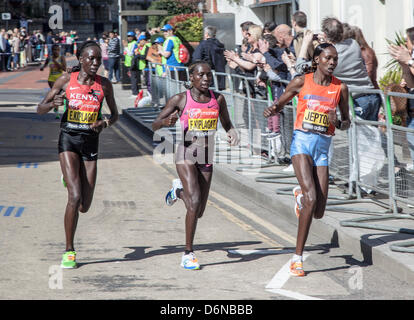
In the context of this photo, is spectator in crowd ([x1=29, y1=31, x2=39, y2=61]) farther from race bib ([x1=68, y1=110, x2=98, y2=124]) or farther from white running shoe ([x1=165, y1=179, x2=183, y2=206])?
race bib ([x1=68, y1=110, x2=98, y2=124])

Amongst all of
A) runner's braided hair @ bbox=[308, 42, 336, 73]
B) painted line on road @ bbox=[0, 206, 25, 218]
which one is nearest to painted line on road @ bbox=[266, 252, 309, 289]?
runner's braided hair @ bbox=[308, 42, 336, 73]

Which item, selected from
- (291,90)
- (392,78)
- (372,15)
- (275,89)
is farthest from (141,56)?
(291,90)

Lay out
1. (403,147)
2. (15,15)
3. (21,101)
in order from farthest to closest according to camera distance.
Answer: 1. (15,15)
2. (21,101)
3. (403,147)

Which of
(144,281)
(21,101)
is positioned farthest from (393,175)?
(21,101)

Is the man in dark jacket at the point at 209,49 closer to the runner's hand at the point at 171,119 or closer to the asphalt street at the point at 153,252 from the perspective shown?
the asphalt street at the point at 153,252

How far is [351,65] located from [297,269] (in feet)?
12.4

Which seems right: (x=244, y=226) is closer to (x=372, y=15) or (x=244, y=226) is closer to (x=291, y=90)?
(x=291, y=90)

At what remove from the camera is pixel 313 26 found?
22.4 m

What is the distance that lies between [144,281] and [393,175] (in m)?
3.24

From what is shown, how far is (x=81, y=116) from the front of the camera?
751 centimetres

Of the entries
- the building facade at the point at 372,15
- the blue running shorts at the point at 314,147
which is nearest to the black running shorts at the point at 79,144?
the blue running shorts at the point at 314,147

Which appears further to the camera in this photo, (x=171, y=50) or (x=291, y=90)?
(x=171, y=50)

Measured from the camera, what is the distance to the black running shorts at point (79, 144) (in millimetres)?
7516
